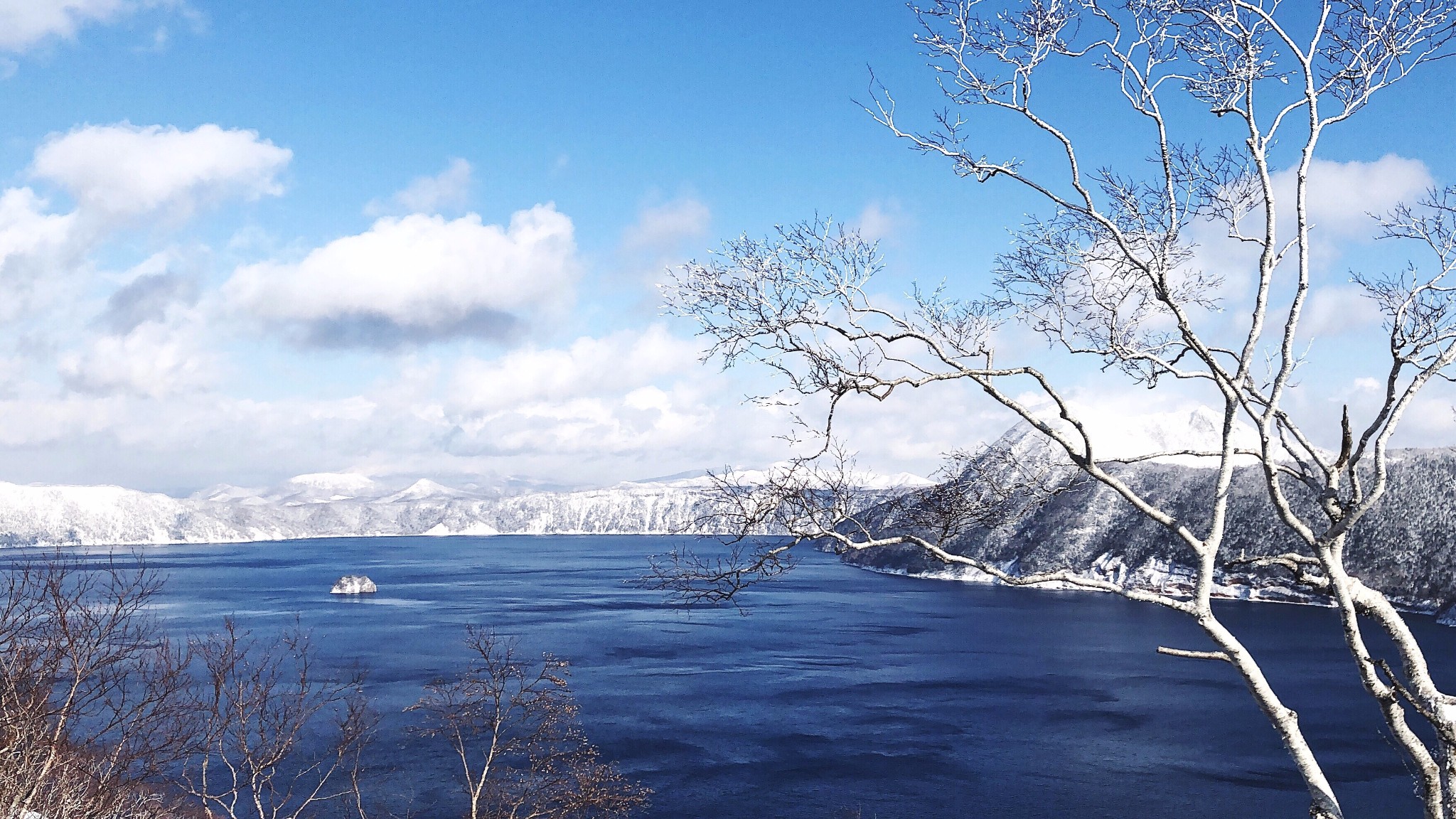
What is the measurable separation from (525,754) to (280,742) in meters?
8.30

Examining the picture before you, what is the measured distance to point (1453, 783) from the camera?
6281 mm

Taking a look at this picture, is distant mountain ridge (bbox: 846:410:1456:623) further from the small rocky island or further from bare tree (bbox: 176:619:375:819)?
the small rocky island

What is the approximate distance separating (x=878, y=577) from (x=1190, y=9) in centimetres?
11798

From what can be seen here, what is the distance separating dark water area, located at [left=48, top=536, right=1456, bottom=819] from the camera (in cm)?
3027

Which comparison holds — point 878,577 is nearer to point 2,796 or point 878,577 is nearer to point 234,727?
point 234,727

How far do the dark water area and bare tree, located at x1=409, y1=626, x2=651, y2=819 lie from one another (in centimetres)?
108

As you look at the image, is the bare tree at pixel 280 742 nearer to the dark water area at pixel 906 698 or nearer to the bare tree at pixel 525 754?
the dark water area at pixel 906 698

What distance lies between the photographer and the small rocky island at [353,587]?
9850cm

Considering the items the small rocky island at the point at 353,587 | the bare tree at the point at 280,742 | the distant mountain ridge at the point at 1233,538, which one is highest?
the distant mountain ridge at the point at 1233,538

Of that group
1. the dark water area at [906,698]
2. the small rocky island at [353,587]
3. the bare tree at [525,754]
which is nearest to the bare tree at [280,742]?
the dark water area at [906,698]

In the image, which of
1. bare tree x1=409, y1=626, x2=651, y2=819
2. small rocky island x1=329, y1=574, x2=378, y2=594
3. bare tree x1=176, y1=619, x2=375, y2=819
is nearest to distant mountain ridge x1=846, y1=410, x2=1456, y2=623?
bare tree x1=409, y1=626, x2=651, y2=819

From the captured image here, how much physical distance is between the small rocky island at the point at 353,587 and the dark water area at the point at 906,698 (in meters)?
2.88

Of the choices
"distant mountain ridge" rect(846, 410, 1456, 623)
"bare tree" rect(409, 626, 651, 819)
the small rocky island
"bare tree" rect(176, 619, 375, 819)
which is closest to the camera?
"bare tree" rect(176, 619, 375, 819)

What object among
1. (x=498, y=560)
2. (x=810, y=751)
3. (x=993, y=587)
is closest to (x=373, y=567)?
(x=498, y=560)
